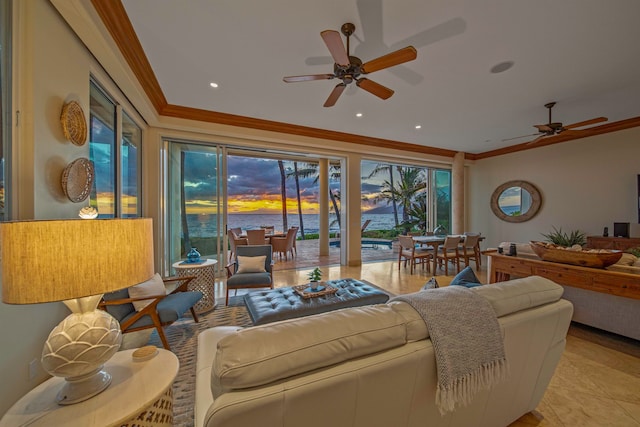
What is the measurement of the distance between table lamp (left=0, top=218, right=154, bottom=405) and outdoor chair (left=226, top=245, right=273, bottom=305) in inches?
84.4

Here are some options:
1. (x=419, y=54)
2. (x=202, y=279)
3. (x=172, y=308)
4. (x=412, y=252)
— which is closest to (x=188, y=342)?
(x=172, y=308)

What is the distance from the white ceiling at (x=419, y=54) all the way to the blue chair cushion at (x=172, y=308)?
2.60 metres

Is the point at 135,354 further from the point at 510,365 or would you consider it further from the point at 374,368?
the point at 510,365

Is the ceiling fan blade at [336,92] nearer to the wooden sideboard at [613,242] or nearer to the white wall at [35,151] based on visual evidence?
the white wall at [35,151]

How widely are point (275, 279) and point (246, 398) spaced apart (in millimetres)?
4085

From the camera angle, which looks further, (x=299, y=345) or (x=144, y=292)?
(x=144, y=292)

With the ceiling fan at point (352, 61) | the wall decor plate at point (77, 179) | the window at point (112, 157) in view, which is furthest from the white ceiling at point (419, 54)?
the wall decor plate at point (77, 179)

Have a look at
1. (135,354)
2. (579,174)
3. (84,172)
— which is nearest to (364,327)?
(135,354)

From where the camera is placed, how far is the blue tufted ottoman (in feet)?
7.29

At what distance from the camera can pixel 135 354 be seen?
1270 mm

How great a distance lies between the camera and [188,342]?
8.00ft

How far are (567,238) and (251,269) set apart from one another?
6640 mm

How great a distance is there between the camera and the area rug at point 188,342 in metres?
1.63

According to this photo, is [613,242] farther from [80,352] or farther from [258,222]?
[258,222]
